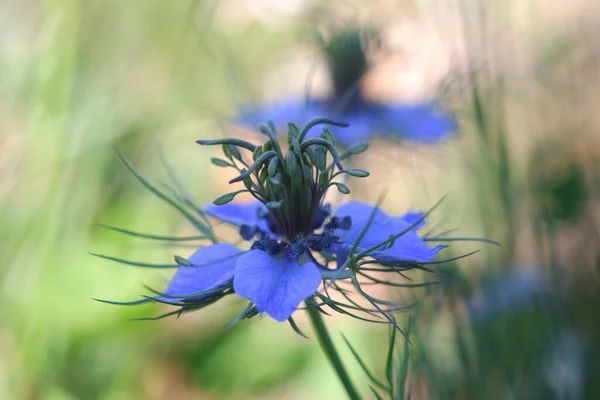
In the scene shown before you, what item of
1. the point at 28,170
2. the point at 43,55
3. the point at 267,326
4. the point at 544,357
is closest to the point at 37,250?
the point at 28,170

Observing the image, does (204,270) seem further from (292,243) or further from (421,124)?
(421,124)

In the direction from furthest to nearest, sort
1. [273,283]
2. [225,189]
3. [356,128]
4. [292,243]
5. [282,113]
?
[225,189], [282,113], [356,128], [292,243], [273,283]

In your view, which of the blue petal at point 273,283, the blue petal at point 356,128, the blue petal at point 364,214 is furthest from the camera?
the blue petal at point 356,128

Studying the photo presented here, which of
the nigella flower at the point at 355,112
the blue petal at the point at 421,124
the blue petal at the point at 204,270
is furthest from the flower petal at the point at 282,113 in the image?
the blue petal at the point at 204,270

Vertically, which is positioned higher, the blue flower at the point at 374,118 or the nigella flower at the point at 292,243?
the blue flower at the point at 374,118

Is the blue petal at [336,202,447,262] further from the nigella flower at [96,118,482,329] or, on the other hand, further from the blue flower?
the blue flower

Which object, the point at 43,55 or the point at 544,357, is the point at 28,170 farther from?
the point at 544,357

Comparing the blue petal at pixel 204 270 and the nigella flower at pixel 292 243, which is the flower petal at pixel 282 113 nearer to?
the nigella flower at pixel 292 243

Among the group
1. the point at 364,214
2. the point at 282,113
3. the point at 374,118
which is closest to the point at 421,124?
the point at 374,118
